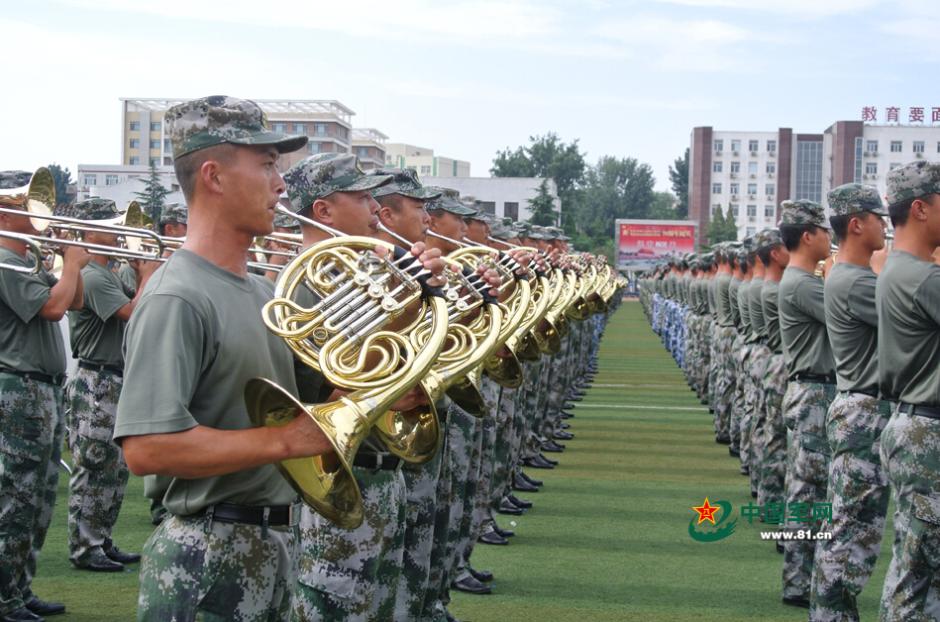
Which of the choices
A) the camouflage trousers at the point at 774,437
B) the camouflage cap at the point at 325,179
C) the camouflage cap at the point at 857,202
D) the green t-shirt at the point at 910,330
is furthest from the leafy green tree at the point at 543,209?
the camouflage cap at the point at 325,179

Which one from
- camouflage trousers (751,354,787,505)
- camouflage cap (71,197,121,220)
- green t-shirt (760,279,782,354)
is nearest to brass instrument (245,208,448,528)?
camouflage cap (71,197,121,220)

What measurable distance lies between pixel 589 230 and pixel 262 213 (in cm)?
10829

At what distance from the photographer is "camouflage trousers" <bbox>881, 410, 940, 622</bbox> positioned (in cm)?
518

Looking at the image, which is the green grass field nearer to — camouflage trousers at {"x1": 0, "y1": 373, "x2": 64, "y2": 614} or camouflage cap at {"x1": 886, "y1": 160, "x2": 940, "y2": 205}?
camouflage trousers at {"x1": 0, "y1": 373, "x2": 64, "y2": 614}

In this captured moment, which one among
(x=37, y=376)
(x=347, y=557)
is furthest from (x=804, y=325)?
(x=37, y=376)

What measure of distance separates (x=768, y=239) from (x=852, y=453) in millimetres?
5305

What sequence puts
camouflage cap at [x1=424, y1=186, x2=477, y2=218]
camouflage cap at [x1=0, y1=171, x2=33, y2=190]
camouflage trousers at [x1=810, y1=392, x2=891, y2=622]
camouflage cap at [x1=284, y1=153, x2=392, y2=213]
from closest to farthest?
camouflage cap at [x1=284, y1=153, x2=392, y2=213]
camouflage trousers at [x1=810, y1=392, x2=891, y2=622]
camouflage cap at [x1=0, y1=171, x2=33, y2=190]
camouflage cap at [x1=424, y1=186, x2=477, y2=218]

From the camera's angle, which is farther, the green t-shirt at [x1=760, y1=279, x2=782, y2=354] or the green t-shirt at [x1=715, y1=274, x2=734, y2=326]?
the green t-shirt at [x1=715, y1=274, x2=734, y2=326]

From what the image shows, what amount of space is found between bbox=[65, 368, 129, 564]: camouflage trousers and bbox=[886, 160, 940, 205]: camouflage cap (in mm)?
5255

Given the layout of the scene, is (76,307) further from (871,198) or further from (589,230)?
(589,230)

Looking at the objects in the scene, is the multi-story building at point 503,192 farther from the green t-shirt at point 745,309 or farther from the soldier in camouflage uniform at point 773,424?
the soldier in camouflage uniform at point 773,424

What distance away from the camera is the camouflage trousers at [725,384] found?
1467 centimetres

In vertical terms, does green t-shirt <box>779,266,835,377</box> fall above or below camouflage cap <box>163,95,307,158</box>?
→ below

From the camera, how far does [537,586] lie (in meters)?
7.93
